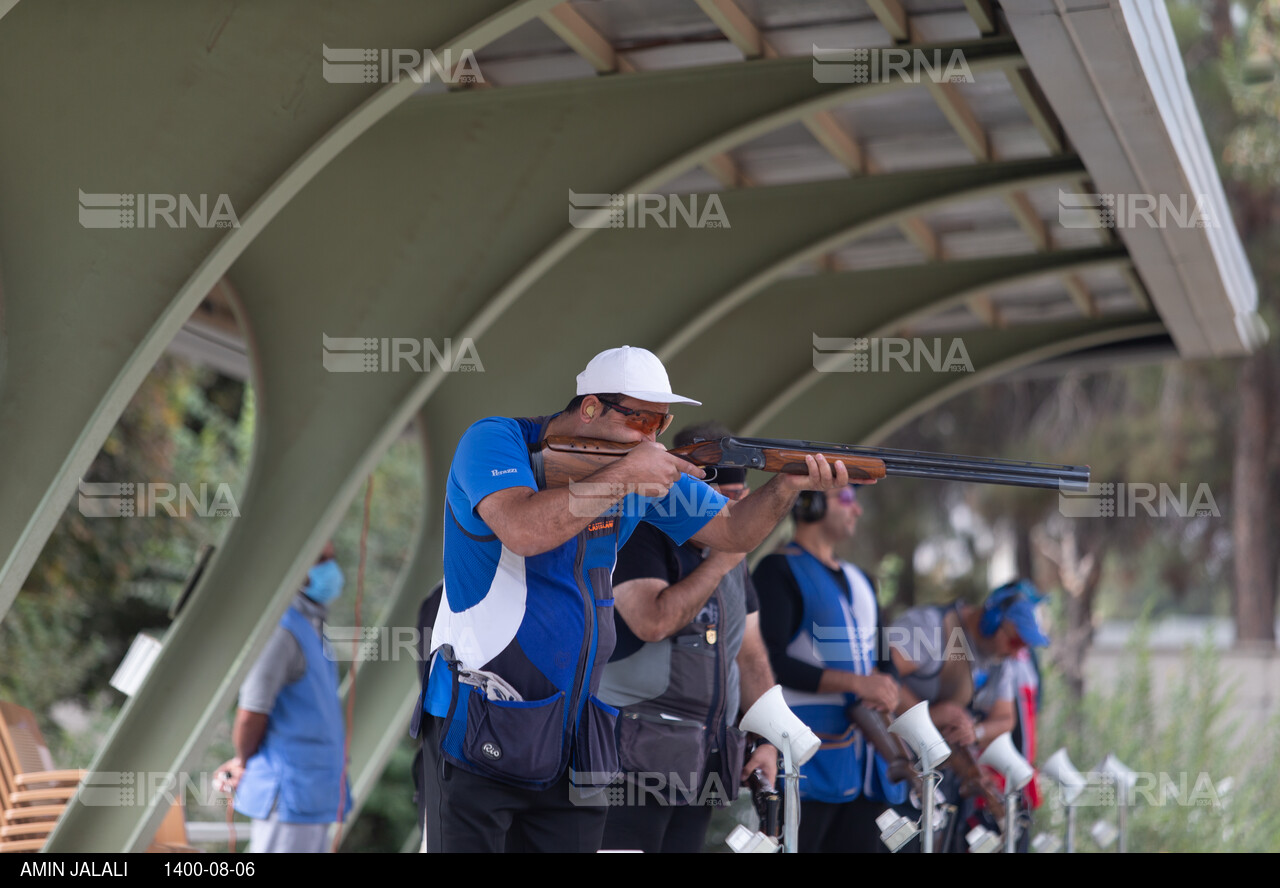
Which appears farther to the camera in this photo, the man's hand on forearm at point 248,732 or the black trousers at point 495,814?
the man's hand on forearm at point 248,732

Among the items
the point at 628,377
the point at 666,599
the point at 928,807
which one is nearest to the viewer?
the point at 628,377

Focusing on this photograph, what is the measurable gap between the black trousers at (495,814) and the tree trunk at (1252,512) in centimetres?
2191

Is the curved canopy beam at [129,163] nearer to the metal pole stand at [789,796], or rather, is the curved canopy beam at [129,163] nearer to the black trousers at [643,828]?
the black trousers at [643,828]

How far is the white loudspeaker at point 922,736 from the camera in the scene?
573 cm

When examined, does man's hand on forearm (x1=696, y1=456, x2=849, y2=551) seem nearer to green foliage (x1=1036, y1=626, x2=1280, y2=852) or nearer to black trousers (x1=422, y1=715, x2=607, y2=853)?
black trousers (x1=422, y1=715, x2=607, y2=853)

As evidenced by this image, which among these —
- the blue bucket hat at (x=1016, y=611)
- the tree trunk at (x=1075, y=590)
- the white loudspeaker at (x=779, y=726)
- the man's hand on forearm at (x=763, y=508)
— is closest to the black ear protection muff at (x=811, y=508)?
the white loudspeaker at (x=779, y=726)

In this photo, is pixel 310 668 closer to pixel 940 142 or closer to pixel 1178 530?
pixel 940 142

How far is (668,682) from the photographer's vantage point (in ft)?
16.5

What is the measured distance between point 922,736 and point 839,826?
0.95 m

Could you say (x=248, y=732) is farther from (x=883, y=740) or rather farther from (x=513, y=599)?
(x=513, y=599)

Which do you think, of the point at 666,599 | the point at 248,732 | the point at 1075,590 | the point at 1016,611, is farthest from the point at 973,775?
the point at 1075,590

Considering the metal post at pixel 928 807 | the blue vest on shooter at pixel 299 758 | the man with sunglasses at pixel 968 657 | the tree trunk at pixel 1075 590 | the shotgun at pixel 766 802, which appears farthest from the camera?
the tree trunk at pixel 1075 590

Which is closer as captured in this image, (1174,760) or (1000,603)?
(1000,603)
